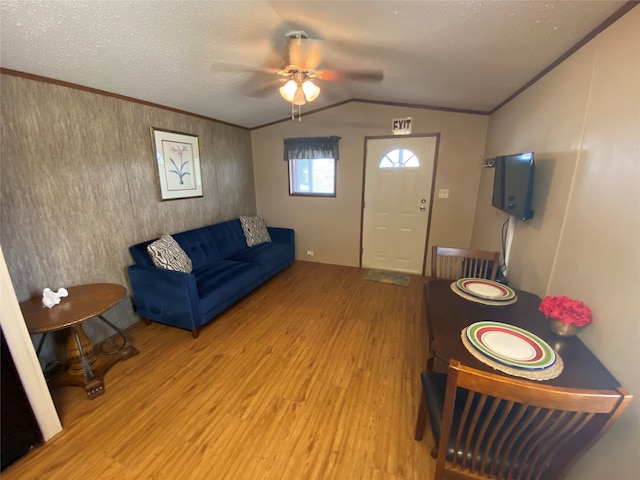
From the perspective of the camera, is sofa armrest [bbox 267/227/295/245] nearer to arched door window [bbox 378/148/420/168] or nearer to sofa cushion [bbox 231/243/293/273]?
sofa cushion [bbox 231/243/293/273]

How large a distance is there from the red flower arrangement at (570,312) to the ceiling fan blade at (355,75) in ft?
7.38

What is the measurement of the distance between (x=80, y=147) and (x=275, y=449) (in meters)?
2.69

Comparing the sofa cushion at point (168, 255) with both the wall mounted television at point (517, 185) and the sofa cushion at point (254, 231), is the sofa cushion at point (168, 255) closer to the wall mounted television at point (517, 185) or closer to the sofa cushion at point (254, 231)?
the sofa cushion at point (254, 231)

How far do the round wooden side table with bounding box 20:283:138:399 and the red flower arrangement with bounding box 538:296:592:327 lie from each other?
2604mm

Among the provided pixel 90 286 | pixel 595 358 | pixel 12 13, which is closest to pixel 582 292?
pixel 595 358

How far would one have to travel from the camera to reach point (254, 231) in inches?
160

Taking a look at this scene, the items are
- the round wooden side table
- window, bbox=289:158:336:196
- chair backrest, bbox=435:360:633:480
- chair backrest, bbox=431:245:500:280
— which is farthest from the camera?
window, bbox=289:158:336:196

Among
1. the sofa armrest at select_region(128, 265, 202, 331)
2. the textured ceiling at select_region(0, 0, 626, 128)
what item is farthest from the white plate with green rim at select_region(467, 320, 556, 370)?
the sofa armrest at select_region(128, 265, 202, 331)

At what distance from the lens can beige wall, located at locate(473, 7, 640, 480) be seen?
1.04 meters

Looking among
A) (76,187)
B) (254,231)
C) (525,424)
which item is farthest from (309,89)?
(254,231)

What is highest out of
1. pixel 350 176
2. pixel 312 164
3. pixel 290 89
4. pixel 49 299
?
pixel 290 89

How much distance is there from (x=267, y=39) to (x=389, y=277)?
10.4 ft

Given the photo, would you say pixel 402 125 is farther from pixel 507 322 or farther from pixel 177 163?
pixel 507 322

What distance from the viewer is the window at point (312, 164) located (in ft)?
13.1
